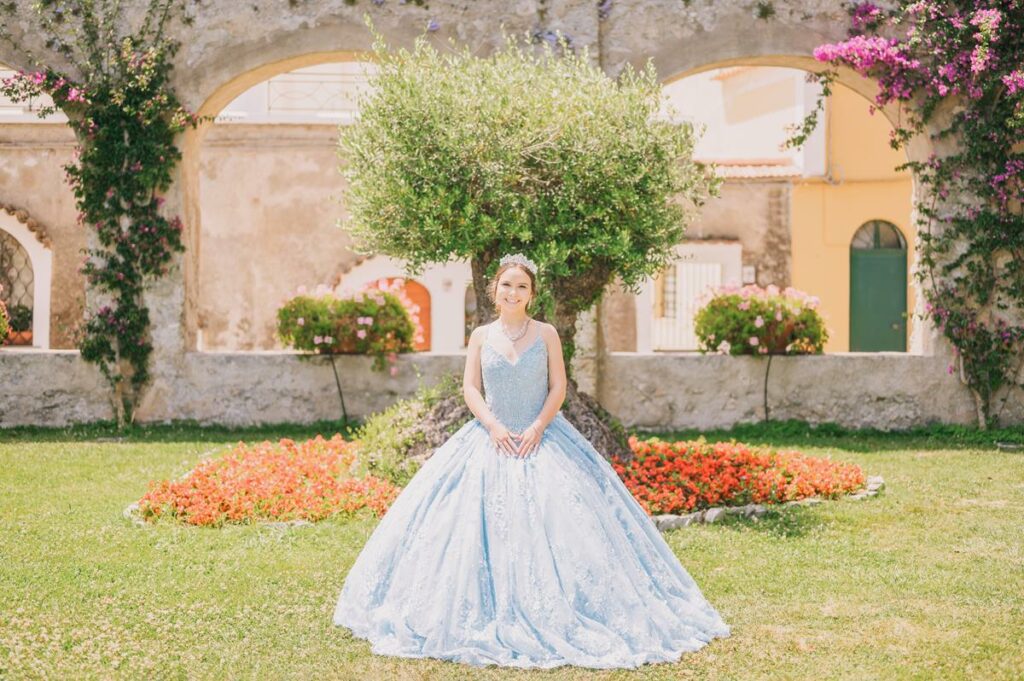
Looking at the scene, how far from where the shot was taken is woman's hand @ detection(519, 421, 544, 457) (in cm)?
509

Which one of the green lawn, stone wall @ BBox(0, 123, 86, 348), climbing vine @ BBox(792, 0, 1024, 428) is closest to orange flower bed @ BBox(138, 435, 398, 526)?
the green lawn

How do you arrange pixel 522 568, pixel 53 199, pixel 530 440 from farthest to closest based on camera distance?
pixel 53 199, pixel 530 440, pixel 522 568

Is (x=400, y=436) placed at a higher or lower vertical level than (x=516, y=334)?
lower

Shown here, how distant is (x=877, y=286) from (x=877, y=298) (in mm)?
222

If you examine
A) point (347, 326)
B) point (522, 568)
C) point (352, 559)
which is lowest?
point (352, 559)

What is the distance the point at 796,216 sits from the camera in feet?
64.2

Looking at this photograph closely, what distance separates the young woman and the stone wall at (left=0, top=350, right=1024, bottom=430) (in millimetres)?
6005

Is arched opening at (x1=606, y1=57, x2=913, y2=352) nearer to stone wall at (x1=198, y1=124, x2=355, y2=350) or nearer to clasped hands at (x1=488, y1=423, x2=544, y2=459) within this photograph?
stone wall at (x1=198, y1=124, x2=355, y2=350)

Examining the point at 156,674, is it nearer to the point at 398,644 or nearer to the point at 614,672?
the point at 398,644

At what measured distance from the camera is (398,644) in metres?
4.61

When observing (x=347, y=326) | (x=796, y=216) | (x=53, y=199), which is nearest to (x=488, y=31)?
(x=347, y=326)

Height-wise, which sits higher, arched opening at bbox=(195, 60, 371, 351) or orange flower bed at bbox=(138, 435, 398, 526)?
arched opening at bbox=(195, 60, 371, 351)

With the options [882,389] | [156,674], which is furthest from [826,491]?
[156,674]

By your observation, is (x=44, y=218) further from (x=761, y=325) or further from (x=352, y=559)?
(x=352, y=559)
